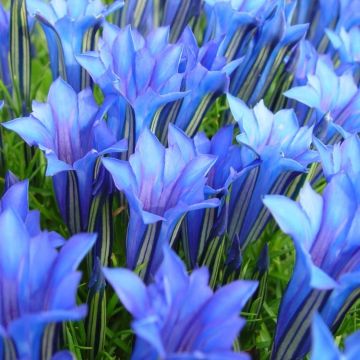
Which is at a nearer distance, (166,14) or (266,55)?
(266,55)

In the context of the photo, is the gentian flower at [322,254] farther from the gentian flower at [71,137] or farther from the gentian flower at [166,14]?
the gentian flower at [166,14]

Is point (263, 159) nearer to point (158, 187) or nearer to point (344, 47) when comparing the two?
point (158, 187)

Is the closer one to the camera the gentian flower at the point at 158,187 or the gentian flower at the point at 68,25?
the gentian flower at the point at 158,187

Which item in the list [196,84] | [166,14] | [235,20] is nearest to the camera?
[196,84]

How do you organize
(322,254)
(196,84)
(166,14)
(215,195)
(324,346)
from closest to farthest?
(324,346) → (322,254) → (215,195) → (196,84) → (166,14)

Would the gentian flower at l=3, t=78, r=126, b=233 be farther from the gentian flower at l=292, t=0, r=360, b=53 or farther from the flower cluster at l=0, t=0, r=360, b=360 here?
the gentian flower at l=292, t=0, r=360, b=53

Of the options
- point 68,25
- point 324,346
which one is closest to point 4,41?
point 68,25

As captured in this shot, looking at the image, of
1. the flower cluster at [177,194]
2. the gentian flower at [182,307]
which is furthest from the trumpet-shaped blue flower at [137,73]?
the gentian flower at [182,307]
